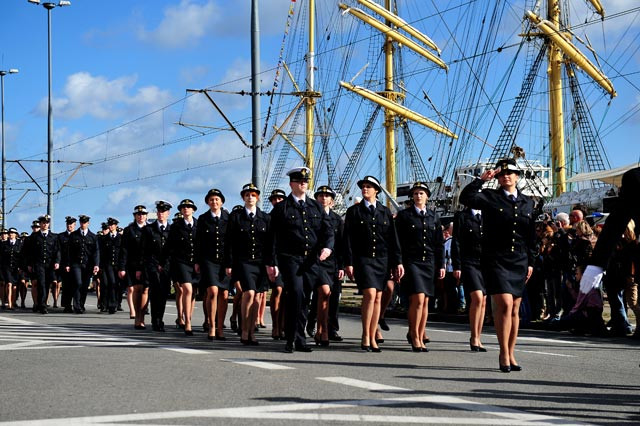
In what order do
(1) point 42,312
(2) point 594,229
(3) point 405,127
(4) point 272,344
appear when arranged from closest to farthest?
(4) point 272,344, (2) point 594,229, (1) point 42,312, (3) point 405,127

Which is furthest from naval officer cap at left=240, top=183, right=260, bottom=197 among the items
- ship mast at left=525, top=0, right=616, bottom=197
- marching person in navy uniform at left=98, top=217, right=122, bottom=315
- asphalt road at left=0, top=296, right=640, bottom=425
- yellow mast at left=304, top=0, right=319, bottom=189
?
yellow mast at left=304, top=0, right=319, bottom=189

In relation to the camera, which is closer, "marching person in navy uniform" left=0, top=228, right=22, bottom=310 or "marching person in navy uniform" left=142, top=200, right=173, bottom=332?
"marching person in navy uniform" left=142, top=200, right=173, bottom=332

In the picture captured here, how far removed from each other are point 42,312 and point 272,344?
1088cm

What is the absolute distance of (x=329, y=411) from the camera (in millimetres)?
7738

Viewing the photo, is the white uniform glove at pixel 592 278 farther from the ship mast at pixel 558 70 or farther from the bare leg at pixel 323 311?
the ship mast at pixel 558 70

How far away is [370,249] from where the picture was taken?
13.2 metres

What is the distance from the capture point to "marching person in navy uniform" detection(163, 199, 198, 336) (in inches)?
641

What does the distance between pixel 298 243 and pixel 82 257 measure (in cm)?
1236

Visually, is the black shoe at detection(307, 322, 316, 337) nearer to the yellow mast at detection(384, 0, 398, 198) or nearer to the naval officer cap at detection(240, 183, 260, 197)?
the naval officer cap at detection(240, 183, 260, 197)

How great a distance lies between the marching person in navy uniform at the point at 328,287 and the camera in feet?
43.8

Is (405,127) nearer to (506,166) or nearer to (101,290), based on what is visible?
(101,290)

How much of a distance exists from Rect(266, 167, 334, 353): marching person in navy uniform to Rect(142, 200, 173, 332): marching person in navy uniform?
4.85m

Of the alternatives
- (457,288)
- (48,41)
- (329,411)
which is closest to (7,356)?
(329,411)

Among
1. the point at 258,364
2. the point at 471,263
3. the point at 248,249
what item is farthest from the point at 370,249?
the point at 258,364
